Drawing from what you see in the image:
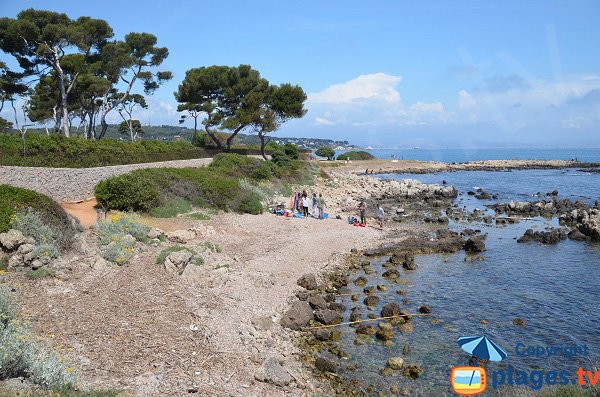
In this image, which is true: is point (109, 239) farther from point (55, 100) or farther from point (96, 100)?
point (96, 100)

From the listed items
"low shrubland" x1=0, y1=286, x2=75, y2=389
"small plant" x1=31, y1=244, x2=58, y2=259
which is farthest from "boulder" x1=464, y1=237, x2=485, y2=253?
"low shrubland" x1=0, y1=286, x2=75, y2=389

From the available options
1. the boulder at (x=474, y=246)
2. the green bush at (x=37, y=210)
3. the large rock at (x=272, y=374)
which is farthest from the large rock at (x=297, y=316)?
the boulder at (x=474, y=246)

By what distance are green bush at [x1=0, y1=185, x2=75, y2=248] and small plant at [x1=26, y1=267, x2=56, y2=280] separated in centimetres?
197

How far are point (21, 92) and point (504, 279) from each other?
4064cm

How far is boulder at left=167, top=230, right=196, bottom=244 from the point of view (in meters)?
19.2

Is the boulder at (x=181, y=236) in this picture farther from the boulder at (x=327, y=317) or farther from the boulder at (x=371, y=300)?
the boulder at (x=371, y=300)

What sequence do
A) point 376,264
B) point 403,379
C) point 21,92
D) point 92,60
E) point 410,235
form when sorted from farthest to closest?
point 92,60
point 21,92
point 410,235
point 376,264
point 403,379

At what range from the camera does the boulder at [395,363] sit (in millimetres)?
11367

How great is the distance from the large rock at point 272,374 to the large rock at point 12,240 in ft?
27.9

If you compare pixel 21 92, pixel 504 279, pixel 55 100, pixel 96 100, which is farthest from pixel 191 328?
pixel 96 100

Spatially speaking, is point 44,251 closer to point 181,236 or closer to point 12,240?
point 12,240

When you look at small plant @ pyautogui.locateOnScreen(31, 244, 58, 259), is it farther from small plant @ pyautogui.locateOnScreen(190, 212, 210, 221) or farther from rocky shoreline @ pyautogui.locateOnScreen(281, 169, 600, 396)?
small plant @ pyautogui.locateOnScreen(190, 212, 210, 221)

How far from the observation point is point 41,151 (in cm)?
2789

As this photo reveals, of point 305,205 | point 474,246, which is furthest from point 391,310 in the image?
point 305,205
